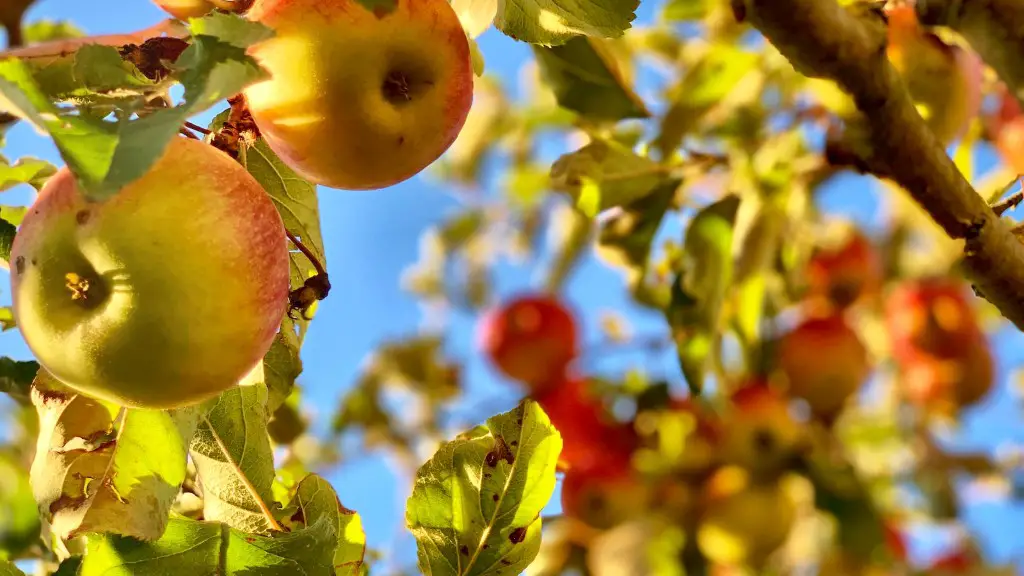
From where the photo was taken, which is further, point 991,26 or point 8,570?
point 991,26

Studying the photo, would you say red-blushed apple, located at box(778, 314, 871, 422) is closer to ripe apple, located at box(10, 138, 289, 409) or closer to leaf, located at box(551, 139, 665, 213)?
leaf, located at box(551, 139, 665, 213)

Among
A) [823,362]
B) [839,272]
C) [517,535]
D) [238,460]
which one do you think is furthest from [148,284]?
[839,272]

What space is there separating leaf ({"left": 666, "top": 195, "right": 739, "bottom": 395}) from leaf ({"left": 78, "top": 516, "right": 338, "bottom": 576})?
66 cm

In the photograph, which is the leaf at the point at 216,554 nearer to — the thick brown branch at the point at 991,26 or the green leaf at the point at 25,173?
the green leaf at the point at 25,173

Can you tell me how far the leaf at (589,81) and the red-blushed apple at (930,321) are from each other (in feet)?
4.19

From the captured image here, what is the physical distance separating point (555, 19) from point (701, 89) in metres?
0.72

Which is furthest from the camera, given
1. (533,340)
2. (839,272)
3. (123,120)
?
(533,340)

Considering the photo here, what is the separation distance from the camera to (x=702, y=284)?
4.00 feet

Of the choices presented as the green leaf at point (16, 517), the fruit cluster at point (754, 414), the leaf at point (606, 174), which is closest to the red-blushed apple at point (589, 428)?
the fruit cluster at point (754, 414)

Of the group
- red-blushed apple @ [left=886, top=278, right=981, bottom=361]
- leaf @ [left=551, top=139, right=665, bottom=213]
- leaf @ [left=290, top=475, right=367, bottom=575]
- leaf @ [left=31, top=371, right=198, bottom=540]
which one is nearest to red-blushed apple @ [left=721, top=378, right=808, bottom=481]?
red-blushed apple @ [left=886, top=278, right=981, bottom=361]

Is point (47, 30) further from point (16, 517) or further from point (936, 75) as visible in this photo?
point (936, 75)

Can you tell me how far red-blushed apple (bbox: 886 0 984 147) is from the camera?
1.08 m

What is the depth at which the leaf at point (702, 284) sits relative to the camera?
120 cm

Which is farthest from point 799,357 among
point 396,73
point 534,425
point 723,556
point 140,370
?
point 140,370
